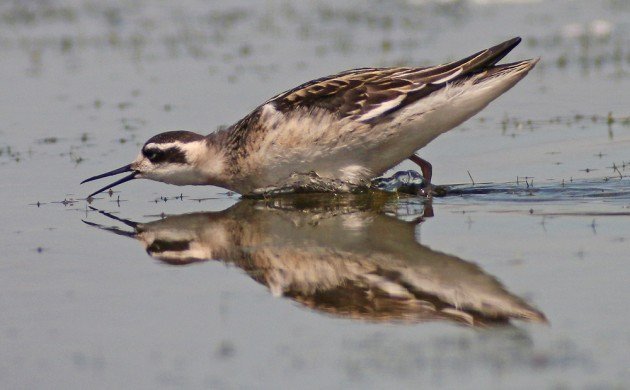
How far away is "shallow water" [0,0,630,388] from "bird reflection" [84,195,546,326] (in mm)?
28

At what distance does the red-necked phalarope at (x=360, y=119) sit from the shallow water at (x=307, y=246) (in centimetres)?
42

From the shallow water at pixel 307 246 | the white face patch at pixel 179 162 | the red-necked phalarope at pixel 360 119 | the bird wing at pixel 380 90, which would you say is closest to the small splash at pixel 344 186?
the red-necked phalarope at pixel 360 119

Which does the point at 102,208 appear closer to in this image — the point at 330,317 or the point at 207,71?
the point at 330,317

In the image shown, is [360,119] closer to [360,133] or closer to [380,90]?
[360,133]

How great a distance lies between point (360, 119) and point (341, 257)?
2.69 m

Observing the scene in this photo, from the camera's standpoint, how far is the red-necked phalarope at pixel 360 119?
38.1 ft

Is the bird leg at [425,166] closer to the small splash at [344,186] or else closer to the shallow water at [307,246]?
the small splash at [344,186]

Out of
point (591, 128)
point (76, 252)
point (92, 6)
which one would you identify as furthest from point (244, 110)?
point (92, 6)

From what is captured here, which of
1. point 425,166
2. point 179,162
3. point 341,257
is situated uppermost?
point 179,162

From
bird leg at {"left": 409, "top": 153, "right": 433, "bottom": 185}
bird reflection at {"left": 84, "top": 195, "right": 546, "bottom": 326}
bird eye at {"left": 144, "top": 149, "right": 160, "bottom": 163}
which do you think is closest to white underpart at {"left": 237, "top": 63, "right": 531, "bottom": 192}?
bird reflection at {"left": 84, "top": 195, "right": 546, "bottom": 326}

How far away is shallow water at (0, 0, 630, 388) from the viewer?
6895 millimetres

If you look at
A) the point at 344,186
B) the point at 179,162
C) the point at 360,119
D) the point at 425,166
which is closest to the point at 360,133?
the point at 360,119

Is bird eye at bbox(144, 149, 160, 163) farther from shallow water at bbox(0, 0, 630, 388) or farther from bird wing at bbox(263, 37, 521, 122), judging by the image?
bird wing at bbox(263, 37, 521, 122)

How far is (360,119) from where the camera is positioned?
11.6 meters
